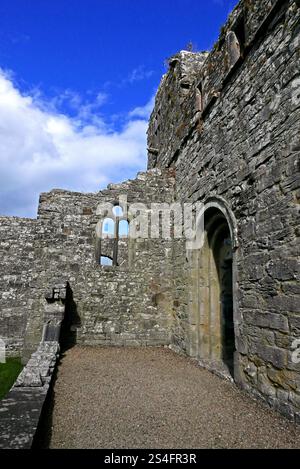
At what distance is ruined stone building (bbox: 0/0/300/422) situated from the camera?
148 inches

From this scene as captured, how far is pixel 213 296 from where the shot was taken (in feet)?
20.5

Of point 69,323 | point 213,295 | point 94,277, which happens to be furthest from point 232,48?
point 69,323

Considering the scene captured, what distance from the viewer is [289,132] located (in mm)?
3717

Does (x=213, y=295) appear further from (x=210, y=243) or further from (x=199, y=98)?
(x=199, y=98)

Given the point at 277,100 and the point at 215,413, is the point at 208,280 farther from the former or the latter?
Answer: the point at 277,100

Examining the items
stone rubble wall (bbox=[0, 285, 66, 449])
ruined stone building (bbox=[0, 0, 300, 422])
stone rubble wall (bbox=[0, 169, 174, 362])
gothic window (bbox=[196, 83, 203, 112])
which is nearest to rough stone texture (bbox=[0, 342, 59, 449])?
stone rubble wall (bbox=[0, 285, 66, 449])

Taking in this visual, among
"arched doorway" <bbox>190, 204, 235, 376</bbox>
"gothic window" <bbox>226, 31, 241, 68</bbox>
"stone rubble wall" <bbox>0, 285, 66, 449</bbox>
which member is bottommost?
"stone rubble wall" <bbox>0, 285, 66, 449</bbox>

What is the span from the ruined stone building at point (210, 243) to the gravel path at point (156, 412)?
1.48ft

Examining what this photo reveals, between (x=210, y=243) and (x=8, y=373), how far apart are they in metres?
4.76

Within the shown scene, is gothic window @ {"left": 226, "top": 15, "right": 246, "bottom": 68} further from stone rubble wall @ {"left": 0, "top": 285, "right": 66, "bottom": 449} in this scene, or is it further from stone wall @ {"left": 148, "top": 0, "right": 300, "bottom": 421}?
stone rubble wall @ {"left": 0, "top": 285, "right": 66, "bottom": 449}

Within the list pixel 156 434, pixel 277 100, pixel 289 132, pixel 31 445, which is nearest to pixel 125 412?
pixel 156 434

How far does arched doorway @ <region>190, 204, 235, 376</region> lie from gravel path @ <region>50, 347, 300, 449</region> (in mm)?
884

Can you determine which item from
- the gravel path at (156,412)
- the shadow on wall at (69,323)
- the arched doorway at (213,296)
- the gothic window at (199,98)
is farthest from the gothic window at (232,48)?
the shadow on wall at (69,323)

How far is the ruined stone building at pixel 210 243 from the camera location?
3748mm
